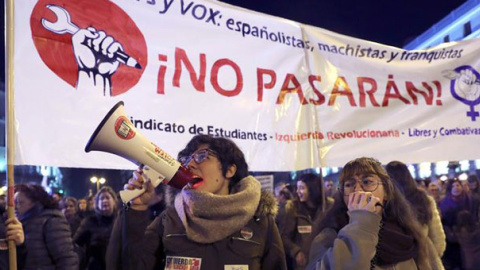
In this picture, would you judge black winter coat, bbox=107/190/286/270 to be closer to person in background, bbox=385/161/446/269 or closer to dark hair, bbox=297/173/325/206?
person in background, bbox=385/161/446/269

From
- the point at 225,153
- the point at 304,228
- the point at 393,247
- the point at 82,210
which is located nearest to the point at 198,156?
the point at 225,153

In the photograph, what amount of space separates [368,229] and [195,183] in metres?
0.88

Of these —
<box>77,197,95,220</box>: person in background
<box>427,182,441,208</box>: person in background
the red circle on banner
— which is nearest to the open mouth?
the red circle on banner

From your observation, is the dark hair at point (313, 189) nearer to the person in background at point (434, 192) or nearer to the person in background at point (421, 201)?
the person in background at point (421, 201)

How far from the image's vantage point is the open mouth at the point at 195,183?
250cm

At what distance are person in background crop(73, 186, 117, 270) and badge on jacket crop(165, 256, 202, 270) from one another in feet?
13.1

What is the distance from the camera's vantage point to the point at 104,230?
20.5 feet

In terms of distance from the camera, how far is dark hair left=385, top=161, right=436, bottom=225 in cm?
437

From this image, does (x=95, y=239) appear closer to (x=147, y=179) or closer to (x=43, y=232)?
(x=43, y=232)

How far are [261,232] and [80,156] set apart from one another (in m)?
1.24

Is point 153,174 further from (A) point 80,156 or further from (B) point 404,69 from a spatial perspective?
(B) point 404,69

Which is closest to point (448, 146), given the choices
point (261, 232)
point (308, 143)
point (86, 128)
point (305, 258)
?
point (308, 143)

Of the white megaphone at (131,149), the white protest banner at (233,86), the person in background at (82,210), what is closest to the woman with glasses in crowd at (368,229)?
the white megaphone at (131,149)

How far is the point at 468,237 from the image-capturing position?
7355mm
